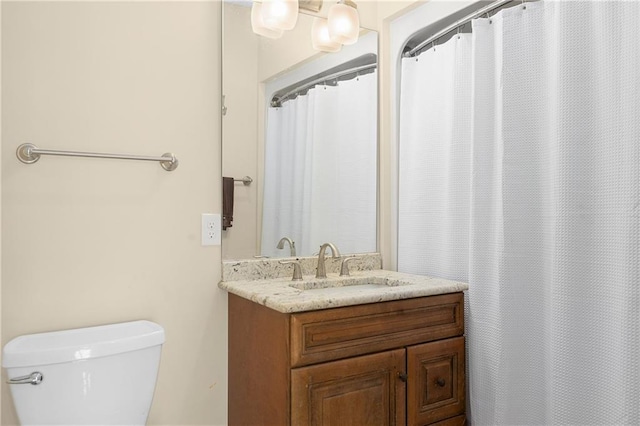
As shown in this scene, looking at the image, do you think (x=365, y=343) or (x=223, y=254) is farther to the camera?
(x=223, y=254)

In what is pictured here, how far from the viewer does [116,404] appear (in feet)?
4.34

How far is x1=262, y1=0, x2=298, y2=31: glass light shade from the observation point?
179cm

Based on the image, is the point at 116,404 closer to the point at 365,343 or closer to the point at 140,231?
the point at 140,231

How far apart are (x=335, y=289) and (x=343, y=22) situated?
1.18m

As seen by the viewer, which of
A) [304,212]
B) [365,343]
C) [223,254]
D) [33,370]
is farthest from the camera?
[304,212]

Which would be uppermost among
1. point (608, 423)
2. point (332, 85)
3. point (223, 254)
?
point (332, 85)

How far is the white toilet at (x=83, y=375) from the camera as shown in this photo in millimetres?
1229

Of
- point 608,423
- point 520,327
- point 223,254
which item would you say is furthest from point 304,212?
point 608,423

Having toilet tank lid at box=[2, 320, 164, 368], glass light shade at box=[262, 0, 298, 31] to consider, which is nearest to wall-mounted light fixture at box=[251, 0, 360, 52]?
glass light shade at box=[262, 0, 298, 31]

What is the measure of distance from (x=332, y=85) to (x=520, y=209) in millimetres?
1035

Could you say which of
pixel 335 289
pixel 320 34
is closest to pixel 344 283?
pixel 335 289

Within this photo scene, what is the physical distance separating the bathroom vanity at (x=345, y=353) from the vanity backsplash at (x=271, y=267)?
0.05 meters

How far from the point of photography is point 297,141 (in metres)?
1.98

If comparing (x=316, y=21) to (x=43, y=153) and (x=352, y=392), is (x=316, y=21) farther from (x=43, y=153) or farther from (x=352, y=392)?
(x=352, y=392)
